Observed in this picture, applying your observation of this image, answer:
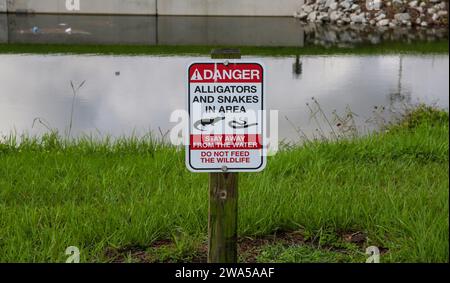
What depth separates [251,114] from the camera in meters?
3.24

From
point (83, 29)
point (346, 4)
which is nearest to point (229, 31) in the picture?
point (346, 4)

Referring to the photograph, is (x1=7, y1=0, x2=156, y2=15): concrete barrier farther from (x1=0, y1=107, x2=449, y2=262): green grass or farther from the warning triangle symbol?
the warning triangle symbol

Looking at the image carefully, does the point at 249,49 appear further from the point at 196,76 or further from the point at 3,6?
the point at 196,76

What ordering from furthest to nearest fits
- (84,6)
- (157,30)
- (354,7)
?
(84,6) < (157,30) < (354,7)

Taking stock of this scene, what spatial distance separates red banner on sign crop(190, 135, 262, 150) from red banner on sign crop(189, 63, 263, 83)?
0.24 meters

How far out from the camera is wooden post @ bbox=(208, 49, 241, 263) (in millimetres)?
3389

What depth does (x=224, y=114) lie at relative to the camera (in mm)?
3219

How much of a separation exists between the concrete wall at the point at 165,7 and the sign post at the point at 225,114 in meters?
27.5

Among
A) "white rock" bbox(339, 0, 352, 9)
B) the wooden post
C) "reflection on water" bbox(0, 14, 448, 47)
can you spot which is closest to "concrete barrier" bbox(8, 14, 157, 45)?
"reflection on water" bbox(0, 14, 448, 47)

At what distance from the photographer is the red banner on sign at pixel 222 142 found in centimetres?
324

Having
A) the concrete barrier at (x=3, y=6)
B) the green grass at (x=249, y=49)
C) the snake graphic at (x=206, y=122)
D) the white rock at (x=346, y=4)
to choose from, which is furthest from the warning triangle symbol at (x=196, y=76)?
the concrete barrier at (x=3, y=6)

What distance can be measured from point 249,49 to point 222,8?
12.2 metres
